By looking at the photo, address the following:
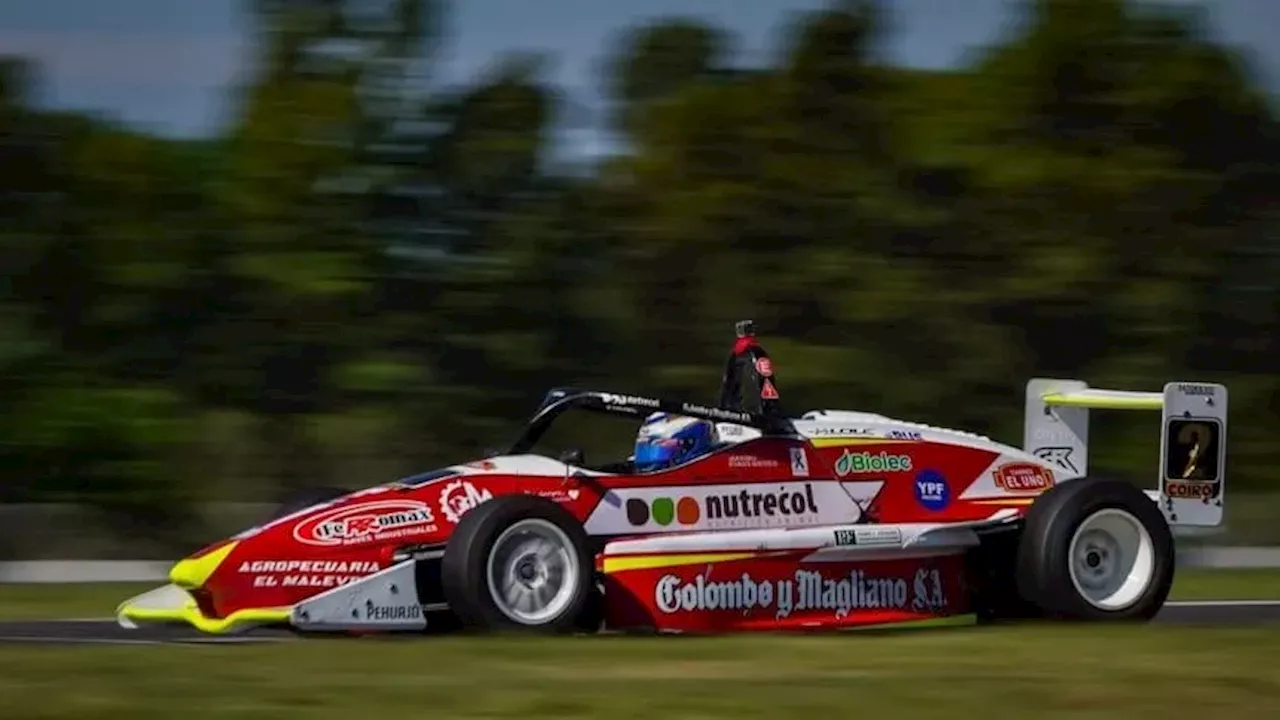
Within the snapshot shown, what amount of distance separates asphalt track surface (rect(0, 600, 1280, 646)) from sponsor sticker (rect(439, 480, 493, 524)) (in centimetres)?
102

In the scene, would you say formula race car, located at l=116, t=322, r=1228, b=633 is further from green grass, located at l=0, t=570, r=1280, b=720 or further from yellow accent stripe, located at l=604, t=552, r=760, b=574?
green grass, located at l=0, t=570, r=1280, b=720

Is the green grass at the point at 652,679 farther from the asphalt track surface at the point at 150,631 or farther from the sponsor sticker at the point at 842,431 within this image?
the sponsor sticker at the point at 842,431

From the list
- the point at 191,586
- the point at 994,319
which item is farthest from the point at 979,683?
the point at 994,319

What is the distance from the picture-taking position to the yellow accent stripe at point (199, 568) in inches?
452

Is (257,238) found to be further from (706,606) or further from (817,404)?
(706,606)

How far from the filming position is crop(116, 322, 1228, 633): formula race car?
11.4 meters

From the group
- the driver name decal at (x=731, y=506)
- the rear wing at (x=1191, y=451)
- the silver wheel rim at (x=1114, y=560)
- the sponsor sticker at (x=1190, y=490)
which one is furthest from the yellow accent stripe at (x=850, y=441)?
the sponsor sticker at (x=1190, y=490)

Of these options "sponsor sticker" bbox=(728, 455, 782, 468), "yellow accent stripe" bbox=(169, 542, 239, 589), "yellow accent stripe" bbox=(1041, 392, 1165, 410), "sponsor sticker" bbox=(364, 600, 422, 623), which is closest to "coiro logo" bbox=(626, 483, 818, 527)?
"sponsor sticker" bbox=(728, 455, 782, 468)

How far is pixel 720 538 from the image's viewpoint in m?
12.0

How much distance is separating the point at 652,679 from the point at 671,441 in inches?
144

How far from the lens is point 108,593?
637 inches

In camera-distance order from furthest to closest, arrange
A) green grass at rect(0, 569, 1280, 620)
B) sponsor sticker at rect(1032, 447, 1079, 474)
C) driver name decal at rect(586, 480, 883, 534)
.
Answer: green grass at rect(0, 569, 1280, 620) < sponsor sticker at rect(1032, 447, 1079, 474) < driver name decal at rect(586, 480, 883, 534)

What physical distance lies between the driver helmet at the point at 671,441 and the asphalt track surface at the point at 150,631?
7.33ft

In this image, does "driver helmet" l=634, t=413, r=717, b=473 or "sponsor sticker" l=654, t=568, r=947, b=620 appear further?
"driver helmet" l=634, t=413, r=717, b=473
